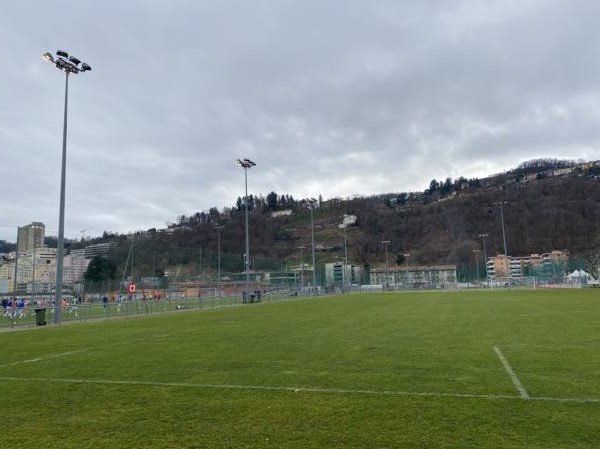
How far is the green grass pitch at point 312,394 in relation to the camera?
5.02 m

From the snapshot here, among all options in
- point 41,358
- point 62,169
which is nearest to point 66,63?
point 62,169

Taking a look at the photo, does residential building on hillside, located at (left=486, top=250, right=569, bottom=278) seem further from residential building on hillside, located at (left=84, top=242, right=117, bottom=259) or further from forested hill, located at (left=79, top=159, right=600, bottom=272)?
residential building on hillside, located at (left=84, top=242, right=117, bottom=259)

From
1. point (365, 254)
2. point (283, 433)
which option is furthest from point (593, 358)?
point (365, 254)

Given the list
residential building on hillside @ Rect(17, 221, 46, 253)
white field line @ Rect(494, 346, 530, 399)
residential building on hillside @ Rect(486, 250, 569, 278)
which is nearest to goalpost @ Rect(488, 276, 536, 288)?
residential building on hillside @ Rect(486, 250, 569, 278)

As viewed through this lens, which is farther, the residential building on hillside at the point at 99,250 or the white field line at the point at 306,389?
the residential building on hillside at the point at 99,250

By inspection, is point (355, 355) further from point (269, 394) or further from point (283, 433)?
point (283, 433)

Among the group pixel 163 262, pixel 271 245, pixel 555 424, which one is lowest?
pixel 555 424

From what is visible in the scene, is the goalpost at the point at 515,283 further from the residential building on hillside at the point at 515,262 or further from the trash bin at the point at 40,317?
the trash bin at the point at 40,317

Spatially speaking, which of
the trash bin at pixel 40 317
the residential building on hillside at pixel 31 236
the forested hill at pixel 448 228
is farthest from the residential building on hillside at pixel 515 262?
the trash bin at pixel 40 317

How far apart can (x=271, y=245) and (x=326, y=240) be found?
36251 mm

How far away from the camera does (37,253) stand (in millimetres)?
32375

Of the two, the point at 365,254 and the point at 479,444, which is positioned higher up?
the point at 365,254

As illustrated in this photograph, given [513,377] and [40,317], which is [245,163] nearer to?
[40,317]

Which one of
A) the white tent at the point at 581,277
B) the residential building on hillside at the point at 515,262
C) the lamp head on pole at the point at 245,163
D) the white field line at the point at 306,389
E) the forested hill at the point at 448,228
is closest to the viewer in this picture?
the white field line at the point at 306,389
